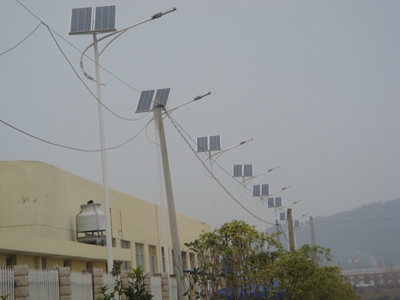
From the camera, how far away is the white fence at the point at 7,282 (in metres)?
14.4


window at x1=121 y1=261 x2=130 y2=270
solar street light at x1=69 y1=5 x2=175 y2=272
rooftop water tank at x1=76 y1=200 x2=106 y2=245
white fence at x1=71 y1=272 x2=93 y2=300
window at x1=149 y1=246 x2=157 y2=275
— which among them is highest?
solar street light at x1=69 y1=5 x2=175 y2=272

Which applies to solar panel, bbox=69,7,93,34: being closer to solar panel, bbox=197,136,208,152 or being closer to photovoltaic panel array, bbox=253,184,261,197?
solar panel, bbox=197,136,208,152

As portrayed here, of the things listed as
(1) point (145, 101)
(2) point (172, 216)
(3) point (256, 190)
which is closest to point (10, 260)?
(2) point (172, 216)

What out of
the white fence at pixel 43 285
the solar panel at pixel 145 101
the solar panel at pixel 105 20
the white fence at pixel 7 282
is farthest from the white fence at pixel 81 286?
the solar panel at pixel 145 101

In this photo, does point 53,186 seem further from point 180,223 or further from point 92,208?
point 180,223

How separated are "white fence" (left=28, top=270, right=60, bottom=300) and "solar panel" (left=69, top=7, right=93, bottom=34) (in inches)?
320

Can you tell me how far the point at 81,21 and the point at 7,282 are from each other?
10.1 metres

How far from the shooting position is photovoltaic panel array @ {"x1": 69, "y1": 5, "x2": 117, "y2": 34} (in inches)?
870

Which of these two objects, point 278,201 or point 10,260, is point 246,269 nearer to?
point 10,260

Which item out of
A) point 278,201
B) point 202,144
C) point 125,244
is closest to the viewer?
point 125,244

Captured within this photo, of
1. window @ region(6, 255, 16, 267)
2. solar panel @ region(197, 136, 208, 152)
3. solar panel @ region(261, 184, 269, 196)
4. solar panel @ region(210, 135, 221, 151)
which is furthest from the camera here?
solar panel @ region(261, 184, 269, 196)

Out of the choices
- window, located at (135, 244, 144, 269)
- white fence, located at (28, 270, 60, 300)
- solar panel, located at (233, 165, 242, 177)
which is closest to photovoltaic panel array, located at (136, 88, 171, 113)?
window, located at (135, 244, 144, 269)

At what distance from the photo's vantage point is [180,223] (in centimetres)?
4731

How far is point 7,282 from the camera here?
14656 mm
